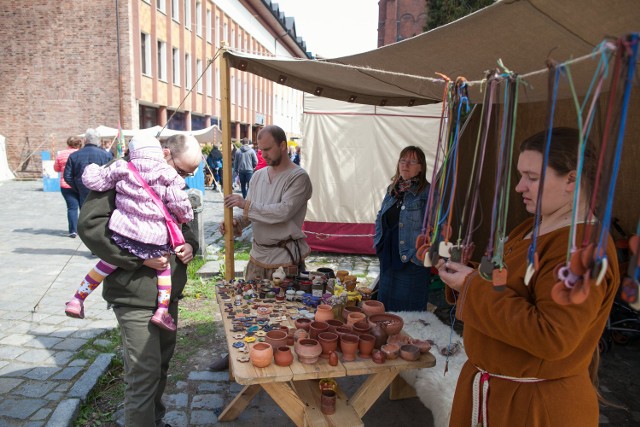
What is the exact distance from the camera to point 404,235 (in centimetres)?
308

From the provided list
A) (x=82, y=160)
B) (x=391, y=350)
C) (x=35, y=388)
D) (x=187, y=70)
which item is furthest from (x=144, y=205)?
(x=187, y=70)

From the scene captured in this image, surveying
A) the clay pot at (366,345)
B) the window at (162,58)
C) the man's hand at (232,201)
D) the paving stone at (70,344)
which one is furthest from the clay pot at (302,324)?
the window at (162,58)

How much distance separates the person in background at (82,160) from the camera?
6.52 m

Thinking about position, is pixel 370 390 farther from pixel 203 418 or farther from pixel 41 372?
pixel 41 372

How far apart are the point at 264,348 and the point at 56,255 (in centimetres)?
575

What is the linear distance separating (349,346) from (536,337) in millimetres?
981

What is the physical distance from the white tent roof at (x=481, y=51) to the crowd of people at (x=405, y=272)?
481 mm

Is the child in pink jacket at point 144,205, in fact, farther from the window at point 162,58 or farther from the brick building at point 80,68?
the window at point 162,58

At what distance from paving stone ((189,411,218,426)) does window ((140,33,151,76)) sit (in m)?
16.5

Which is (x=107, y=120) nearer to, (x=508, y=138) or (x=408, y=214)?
(x=408, y=214)

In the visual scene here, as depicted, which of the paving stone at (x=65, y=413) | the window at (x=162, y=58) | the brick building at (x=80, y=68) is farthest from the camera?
the window at (x=162, y=58)

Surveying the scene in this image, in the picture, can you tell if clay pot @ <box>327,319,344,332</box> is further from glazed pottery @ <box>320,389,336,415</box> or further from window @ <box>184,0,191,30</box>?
window @ <box>184,0,191,30</box>

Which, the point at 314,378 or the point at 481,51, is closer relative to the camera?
the point at 314,378

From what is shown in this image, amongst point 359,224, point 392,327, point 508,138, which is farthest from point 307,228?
point 508,138
